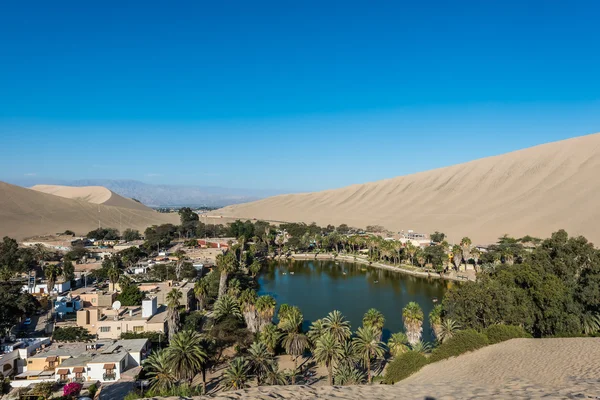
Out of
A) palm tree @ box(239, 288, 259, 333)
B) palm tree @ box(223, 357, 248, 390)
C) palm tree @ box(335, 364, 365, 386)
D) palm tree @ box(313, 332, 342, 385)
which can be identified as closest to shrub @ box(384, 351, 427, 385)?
palm tree @ box(335, 364, 365, 386)

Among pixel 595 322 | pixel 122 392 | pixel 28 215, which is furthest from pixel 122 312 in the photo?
pixel 28 215

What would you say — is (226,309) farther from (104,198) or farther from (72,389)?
(104,198)

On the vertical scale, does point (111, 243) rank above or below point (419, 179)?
below

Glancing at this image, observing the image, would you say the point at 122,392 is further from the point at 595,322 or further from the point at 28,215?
the point at 28,215

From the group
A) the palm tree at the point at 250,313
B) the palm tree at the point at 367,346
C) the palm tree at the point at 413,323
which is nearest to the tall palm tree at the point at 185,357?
the palm tree at the point at 250,313

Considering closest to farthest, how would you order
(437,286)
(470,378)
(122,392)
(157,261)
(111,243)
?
(470,378), (122,392), (437,286), (157,261), (111,243)
